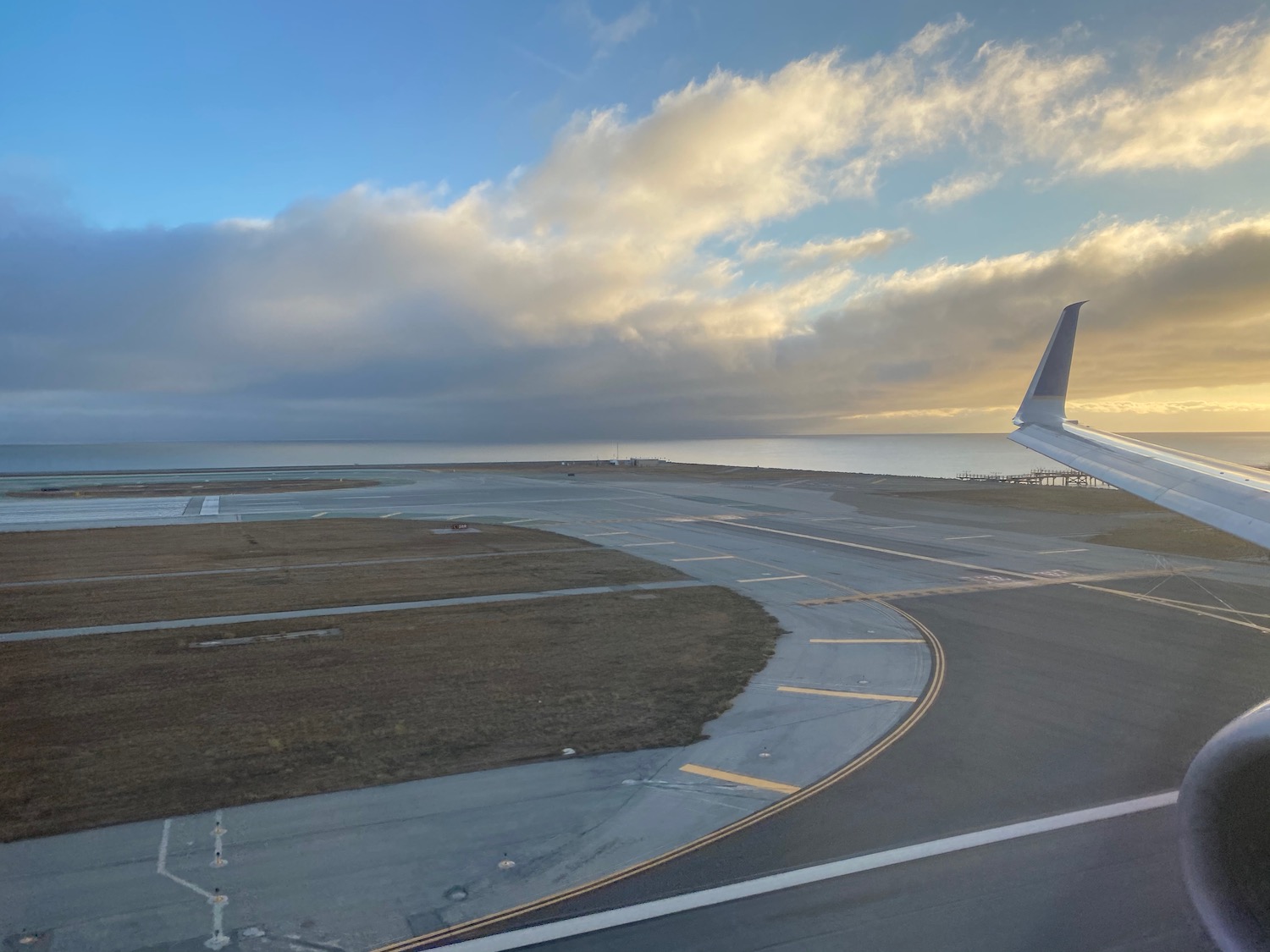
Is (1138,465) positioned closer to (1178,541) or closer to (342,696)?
(342,696)

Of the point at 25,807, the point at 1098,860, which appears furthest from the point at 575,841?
the point at 25,807

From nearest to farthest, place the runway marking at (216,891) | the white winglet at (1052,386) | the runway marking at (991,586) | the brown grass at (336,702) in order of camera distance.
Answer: the runway marking at (216,891) < the brown grass at (336,702) < the white winglet at (1052,386) < the runway marking at (991,586)

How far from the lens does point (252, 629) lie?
24031 mm

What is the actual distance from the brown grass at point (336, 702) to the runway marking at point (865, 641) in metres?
1.58

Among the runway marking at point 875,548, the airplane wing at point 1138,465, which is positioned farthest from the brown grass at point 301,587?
the airplane wing at point 1138,465

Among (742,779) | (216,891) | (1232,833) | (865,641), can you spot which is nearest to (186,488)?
(865,641)

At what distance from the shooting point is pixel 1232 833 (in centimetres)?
575

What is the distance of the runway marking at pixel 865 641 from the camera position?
22344 millimetres

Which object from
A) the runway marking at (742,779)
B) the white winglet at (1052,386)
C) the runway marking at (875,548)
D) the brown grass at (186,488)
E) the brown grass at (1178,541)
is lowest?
the runway marking at (742,779)

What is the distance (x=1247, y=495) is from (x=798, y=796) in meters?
8.20

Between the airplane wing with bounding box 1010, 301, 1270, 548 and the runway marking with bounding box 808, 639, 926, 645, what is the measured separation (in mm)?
7272

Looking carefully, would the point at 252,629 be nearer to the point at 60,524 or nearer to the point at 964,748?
the point at 964,748

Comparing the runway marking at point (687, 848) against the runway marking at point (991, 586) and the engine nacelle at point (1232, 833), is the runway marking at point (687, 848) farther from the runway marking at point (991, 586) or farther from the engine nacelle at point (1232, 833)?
the runway marking at point (991, 586)

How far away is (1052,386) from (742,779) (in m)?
12.1
